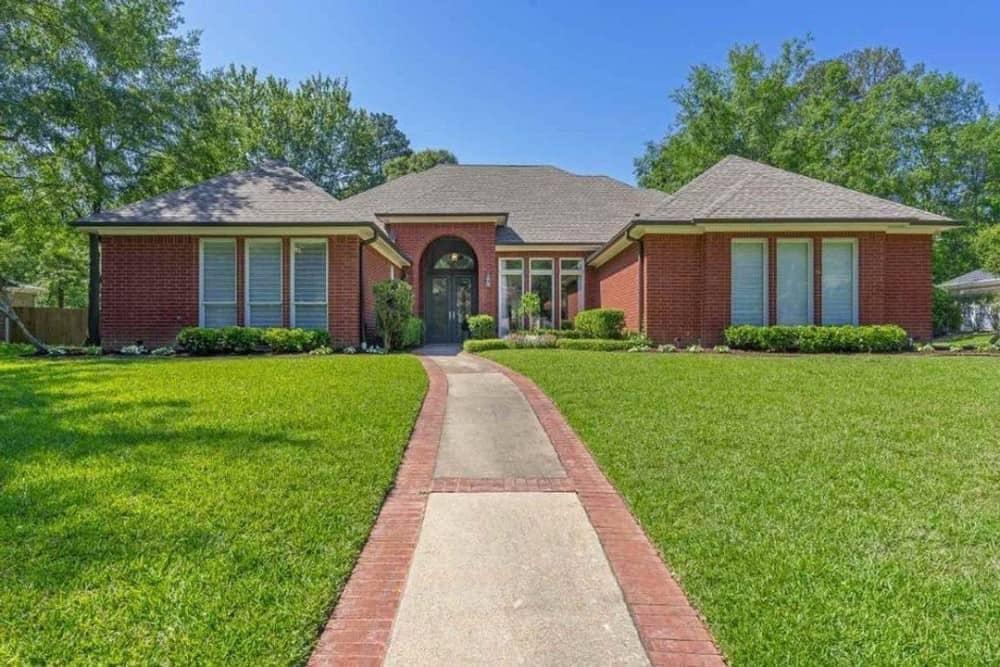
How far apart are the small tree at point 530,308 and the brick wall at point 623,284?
7.63ft

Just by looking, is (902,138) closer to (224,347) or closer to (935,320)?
(935,320)

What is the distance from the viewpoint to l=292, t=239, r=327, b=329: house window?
13.8 metres

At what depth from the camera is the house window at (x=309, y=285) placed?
45.4 feet

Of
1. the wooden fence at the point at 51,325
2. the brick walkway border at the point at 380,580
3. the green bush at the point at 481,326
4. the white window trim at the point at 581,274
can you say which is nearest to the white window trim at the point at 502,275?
the white window trim at the point at 581,274

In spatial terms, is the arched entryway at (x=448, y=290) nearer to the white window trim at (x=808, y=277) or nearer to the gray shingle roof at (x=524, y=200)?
the gray shingle roof at (x=524, y=200)

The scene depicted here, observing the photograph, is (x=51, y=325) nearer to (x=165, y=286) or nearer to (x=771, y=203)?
(x=165, y=286)

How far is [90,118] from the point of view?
1783cm

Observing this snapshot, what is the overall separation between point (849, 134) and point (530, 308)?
23852 mm

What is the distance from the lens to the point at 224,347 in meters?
12.8

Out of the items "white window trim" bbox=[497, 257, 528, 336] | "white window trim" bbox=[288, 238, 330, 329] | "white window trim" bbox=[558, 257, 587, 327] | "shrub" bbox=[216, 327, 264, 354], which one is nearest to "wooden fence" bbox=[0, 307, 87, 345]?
"shrub" bbox=[216, 327, 264, 354]

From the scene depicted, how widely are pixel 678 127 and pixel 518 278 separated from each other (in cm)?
1840

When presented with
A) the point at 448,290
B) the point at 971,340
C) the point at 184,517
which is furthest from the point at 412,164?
the point at 184,517

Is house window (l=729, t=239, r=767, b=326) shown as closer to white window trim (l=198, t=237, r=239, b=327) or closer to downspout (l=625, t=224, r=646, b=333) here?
downspout (l=625, t=224, r=646, b=333)

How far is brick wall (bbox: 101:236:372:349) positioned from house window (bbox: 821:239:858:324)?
38.4 feet
